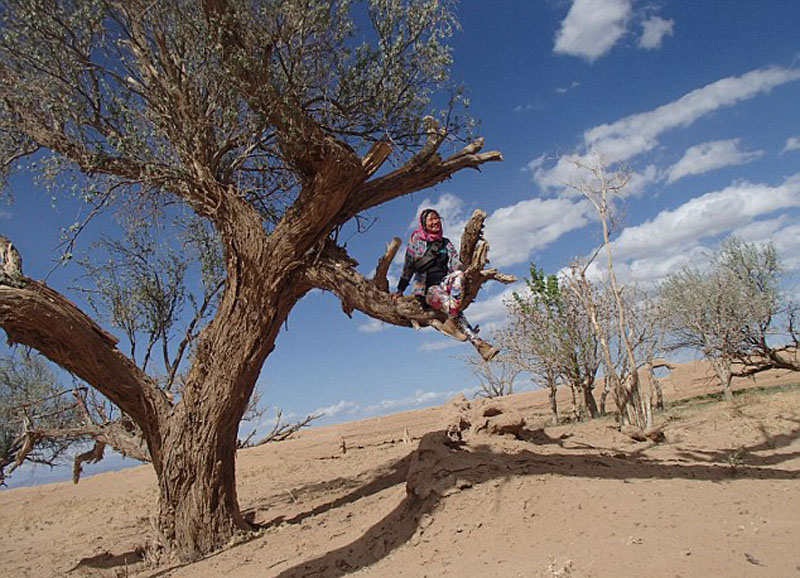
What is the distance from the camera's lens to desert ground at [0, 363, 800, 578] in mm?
4180

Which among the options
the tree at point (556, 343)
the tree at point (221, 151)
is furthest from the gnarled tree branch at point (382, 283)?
the tree at point (556, 343)

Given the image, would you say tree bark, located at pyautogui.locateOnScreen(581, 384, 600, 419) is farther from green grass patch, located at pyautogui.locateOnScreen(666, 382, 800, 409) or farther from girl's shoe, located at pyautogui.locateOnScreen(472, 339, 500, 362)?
girl's shoe, located at pyautogui.locateOnScreen(472, 339, 500, 362)

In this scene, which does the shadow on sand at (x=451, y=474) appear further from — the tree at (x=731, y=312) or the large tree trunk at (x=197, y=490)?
the tree at (x=731, y=312)

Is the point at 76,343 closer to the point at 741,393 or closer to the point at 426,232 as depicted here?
the point at 426,232

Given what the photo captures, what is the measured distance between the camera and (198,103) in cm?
809

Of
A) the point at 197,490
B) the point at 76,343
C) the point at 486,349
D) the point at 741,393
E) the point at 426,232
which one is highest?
the point at 426,232

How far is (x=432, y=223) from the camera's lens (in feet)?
20.8

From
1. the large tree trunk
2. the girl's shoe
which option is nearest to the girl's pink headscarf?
the girl's shoe

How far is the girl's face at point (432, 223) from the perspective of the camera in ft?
20.8

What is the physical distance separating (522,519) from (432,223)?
3347 millimetres

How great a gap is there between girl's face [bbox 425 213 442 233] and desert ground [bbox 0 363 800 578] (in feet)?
8.96

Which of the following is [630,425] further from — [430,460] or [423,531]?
[423,531]

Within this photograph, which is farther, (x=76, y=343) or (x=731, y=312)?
(x=731, y=312)

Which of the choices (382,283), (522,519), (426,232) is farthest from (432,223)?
(522,519)
